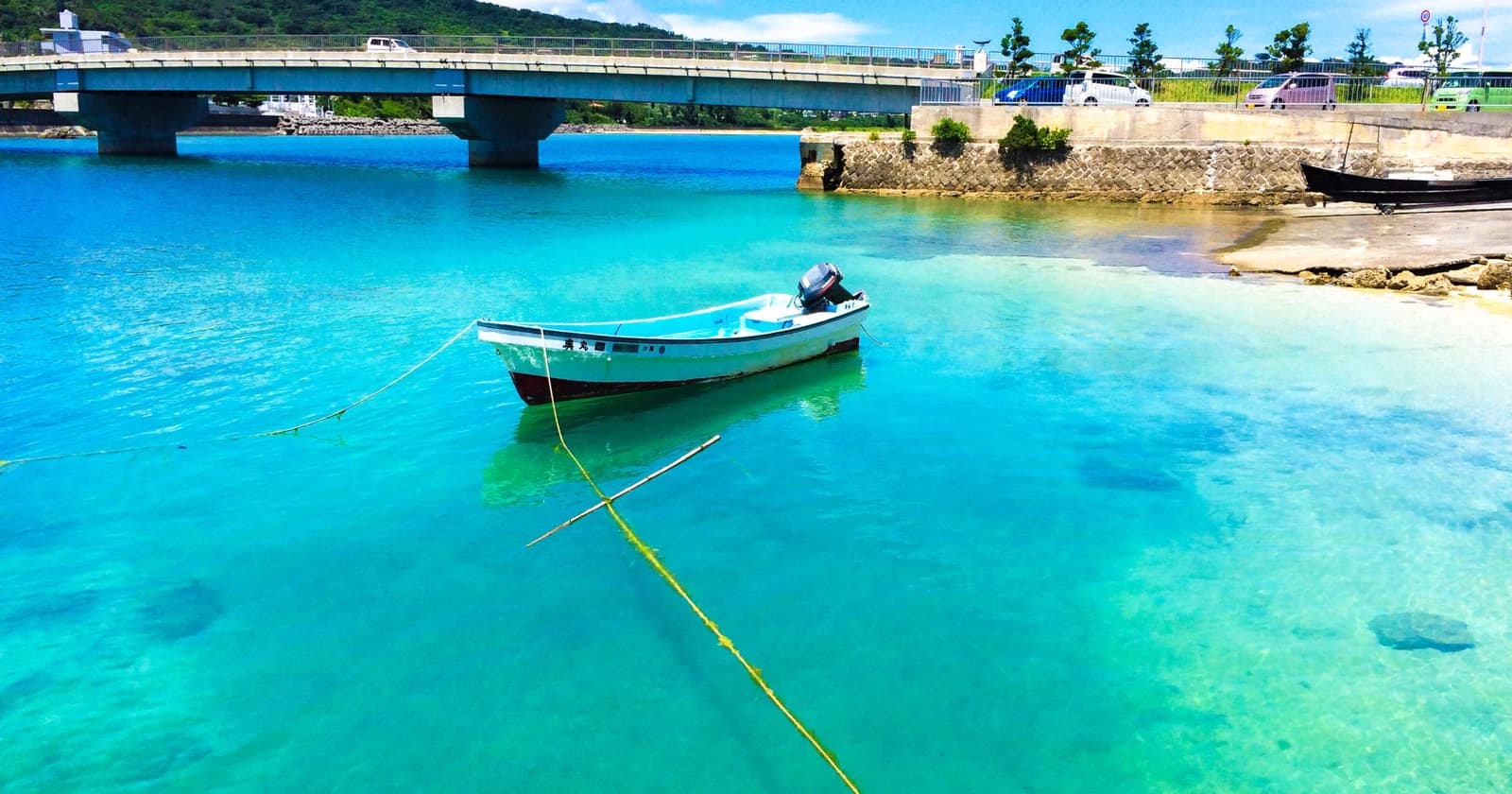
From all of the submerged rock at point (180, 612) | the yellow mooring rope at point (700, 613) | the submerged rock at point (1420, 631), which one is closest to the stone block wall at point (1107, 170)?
the yellow mooring rope at point (700, 613)

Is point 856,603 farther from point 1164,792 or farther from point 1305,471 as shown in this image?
point 1305,471

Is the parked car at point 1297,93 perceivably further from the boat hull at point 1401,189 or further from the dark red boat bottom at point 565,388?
the dark red boat bottom at point 565,388

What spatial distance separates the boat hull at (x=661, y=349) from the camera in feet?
→ 44.8

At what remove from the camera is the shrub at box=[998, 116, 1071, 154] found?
4394cm

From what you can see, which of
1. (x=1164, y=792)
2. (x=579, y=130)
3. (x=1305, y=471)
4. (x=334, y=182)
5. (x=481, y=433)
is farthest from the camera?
(x=579, y=130)

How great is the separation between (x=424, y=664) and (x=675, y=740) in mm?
2234

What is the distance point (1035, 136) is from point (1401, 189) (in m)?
13.9

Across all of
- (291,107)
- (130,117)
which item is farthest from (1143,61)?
(291,107)

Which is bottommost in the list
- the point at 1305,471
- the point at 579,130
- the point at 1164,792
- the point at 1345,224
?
the point at 1164,792

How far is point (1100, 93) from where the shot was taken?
45781 mm

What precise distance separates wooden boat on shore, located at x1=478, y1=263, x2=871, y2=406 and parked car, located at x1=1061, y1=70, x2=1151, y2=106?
31.5m

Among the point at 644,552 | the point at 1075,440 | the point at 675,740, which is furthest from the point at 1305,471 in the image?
the point at 675,740

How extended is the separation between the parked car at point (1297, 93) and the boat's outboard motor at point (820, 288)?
108ft

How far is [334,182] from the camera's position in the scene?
53.3m
